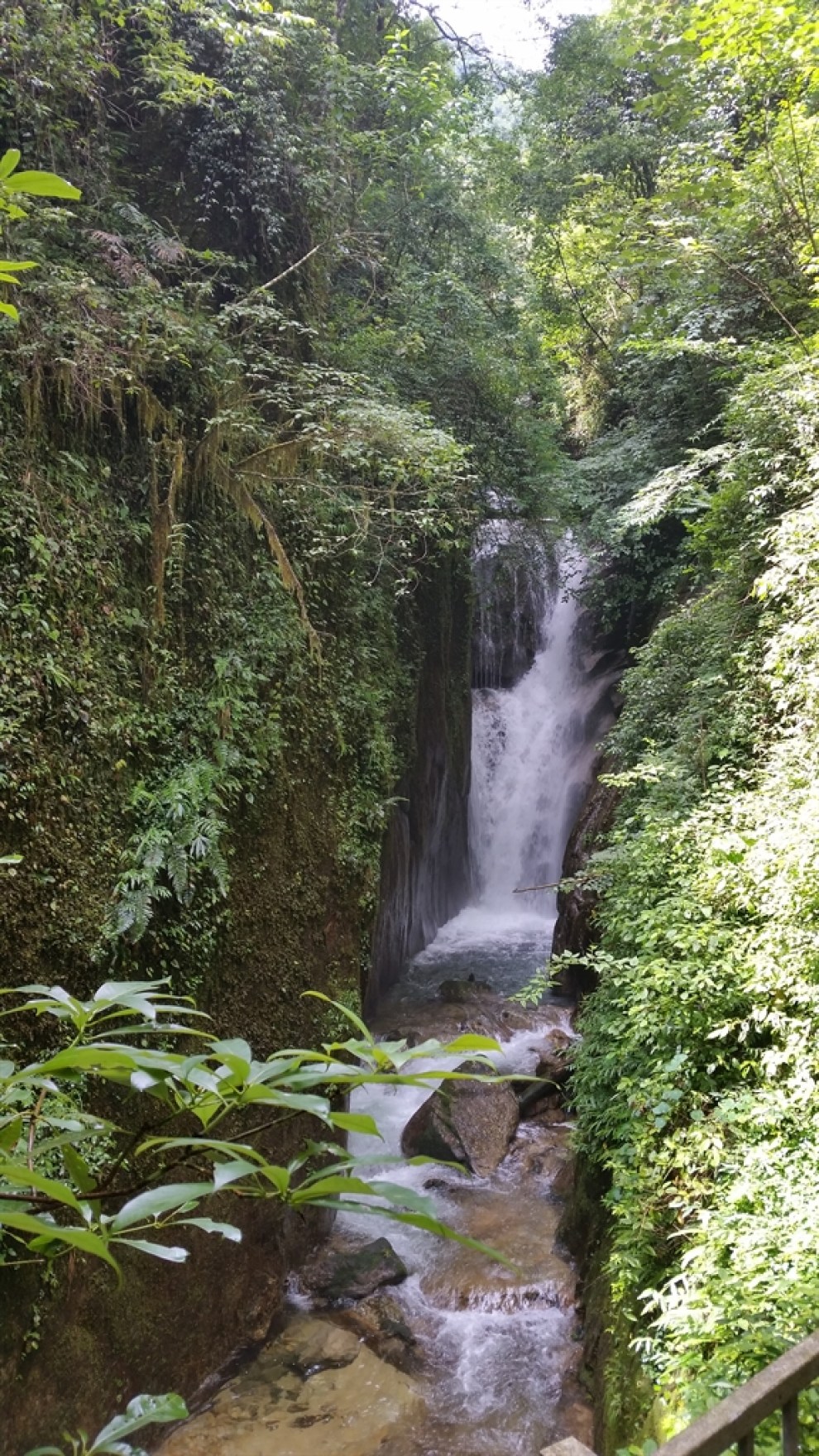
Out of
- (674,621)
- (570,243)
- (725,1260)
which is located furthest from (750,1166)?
(570,243)

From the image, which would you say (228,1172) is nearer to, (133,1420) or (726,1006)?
(133,1420)

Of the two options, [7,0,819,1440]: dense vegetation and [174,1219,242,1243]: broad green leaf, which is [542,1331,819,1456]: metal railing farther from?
[7,0,819,1440]: dense vegetation

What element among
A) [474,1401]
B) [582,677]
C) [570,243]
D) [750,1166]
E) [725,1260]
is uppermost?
[570,243]

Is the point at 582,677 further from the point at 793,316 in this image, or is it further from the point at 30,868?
the point at 30,868

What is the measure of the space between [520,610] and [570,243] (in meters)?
6.88

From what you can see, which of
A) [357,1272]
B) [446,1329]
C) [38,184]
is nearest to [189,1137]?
[38,184]

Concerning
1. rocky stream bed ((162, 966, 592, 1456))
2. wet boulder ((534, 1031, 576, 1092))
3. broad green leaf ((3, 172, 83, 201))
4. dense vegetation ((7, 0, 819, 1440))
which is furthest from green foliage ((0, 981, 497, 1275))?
wet boulder ((534, 1031, 576, 1092))

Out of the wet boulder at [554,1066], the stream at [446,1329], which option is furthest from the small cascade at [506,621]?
the wet boulder at [554,1066]

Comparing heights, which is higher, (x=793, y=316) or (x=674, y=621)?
Result: (x=793, y=316)

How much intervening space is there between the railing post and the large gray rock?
5.63m

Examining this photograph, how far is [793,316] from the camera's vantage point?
945 centimetres

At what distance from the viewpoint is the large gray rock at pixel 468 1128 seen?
23.6ft

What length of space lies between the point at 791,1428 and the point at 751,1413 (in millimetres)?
260

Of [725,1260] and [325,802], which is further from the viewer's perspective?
[325,802]
